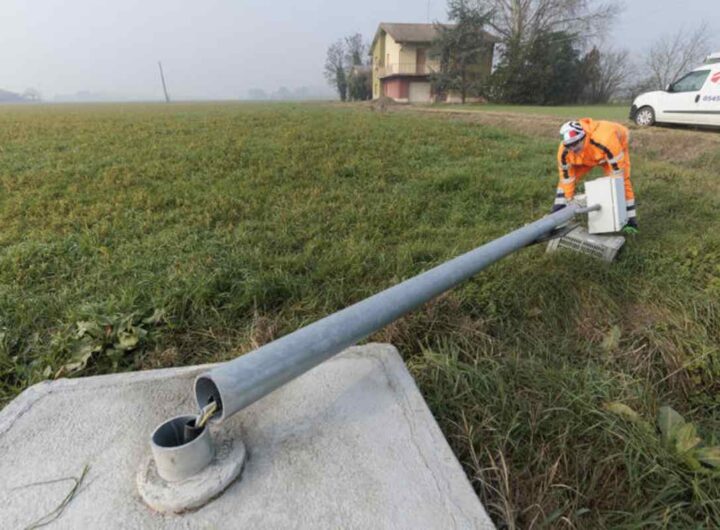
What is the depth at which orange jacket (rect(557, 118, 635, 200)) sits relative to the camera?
404 cm

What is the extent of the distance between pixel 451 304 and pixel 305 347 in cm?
181

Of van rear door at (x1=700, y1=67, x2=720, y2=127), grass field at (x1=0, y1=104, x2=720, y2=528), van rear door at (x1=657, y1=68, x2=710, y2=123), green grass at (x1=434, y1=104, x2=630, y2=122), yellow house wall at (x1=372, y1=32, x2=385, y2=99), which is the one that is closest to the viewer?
grass field at (x1=0, y1=104, x2=720, y2=528)

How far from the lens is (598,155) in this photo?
4.15 m

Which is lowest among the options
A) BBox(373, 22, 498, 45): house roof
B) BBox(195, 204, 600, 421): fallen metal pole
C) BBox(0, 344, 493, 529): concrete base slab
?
BBox(0, 344, 493, 529): concrete base slab

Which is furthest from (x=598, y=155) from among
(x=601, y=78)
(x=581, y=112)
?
(x=601, y=78)

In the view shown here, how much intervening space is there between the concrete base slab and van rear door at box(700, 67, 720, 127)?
13500 mm

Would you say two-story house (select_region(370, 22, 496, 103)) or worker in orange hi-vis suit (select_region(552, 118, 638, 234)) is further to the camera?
two-story house (select_region(370, 22, 496, 103))

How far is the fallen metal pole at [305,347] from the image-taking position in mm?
1183

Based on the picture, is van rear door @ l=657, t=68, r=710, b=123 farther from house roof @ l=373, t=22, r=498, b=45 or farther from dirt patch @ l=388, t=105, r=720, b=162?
house roof @ l=373, t=22, r=498, b=45

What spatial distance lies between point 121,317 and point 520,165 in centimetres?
662

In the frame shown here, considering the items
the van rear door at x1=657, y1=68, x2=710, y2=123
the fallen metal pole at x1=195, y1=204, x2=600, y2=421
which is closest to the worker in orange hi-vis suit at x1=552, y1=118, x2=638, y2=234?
the fallen metal pole at x1=195, y1=204, x2=600, y2=421

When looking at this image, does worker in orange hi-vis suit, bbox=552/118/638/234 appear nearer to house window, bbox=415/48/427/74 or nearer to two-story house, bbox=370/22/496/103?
two-story house, bbox=370/22/496/103

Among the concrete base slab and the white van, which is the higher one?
the white van

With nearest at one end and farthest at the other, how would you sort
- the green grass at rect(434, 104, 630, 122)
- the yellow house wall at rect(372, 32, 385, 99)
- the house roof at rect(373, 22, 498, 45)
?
A: 1. the green grass at rect(434, 104, 630, 122)
2. the house roof at rect(373, 22, 498, 45)
3. the yellow house wall at rect(372, 32, 385, 99)
